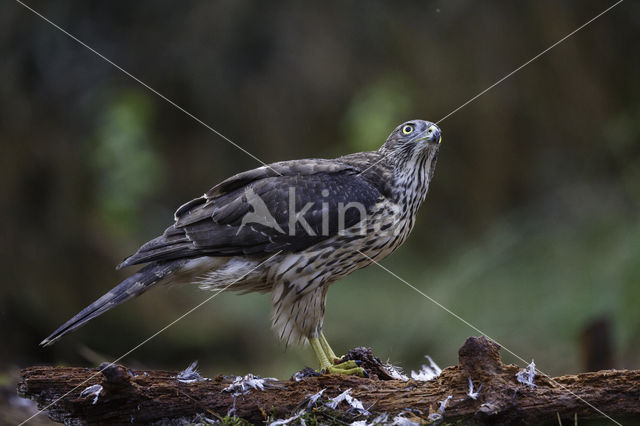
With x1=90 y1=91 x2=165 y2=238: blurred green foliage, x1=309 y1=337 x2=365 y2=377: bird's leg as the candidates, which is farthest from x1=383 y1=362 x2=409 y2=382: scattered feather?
x1=90 y1=91 x2=165 y2=238: blurred green foliage

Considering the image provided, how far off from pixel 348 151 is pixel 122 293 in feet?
19.0

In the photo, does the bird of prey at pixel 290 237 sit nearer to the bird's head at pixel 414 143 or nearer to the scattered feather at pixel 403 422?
the bird's head at pixel 414 143

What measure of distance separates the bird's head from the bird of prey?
0.05 feet

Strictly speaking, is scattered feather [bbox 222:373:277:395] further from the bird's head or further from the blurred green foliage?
the blurred green foliage

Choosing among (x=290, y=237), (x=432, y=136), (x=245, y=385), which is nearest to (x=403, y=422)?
(x=245, y=385)

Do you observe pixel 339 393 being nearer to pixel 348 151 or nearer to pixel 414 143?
pixel 414 143

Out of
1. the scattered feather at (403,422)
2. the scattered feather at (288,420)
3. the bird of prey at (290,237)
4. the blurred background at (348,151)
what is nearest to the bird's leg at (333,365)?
the bird of prey at (290,237)

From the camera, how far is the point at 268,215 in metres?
4.30

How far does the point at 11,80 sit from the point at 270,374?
4.97m

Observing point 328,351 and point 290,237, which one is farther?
point 328,351

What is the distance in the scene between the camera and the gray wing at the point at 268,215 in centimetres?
421

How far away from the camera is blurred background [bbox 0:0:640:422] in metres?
7.51

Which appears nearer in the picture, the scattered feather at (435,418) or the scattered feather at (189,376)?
the scattered feather at (435,418)

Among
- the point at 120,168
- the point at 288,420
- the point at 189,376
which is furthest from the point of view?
the point at 120,168
